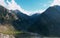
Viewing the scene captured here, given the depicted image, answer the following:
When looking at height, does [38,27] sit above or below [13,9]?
below

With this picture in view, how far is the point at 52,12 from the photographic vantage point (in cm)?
2598

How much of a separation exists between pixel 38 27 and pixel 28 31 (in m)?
2.74

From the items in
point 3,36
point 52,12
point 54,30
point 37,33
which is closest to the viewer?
point 37,33

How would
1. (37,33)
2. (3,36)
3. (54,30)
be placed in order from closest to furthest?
(37,33), (54,30), (3,36)

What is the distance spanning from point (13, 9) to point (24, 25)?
4750mm

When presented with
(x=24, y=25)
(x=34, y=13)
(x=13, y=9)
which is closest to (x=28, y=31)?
(x=24, y=25)

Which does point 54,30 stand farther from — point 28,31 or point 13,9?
point 13,9

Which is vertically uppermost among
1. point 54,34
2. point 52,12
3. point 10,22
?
point 52,12

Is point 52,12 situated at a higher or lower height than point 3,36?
higher

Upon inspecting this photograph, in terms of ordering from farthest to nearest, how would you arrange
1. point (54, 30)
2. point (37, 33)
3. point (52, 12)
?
1. point (52, 12)
2. point (54, 30)
3. point (37, 33)

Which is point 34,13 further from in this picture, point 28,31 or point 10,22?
point 10,22

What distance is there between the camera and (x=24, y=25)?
827 inches

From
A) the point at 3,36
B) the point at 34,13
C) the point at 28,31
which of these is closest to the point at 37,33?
the point at 28,31

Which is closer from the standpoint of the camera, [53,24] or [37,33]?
[37,33]
